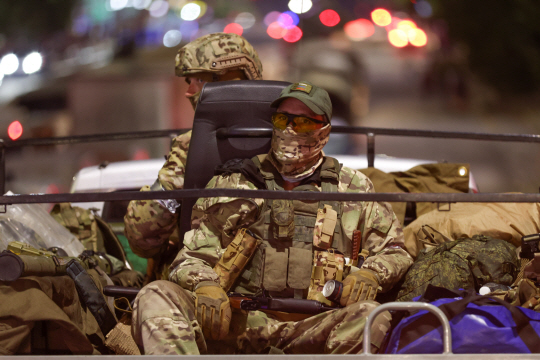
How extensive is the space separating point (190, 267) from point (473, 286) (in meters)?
1.36

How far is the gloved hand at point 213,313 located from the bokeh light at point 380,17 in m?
10.3

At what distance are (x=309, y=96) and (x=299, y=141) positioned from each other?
24 centimetres

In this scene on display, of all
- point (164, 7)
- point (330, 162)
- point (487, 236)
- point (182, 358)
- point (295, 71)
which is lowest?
point (182, 358)

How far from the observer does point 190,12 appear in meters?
14.5

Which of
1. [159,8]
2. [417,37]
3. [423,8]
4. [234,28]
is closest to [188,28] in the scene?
[159,8]

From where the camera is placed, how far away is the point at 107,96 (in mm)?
15086

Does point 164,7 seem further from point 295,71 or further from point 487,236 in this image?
point 487,236

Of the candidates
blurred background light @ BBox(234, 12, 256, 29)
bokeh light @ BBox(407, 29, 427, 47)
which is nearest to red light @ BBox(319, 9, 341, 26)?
blurred background light @ BBox(234, 12, 256, 29)

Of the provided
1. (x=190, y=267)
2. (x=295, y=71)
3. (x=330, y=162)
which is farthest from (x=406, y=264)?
(x=295, y=71)

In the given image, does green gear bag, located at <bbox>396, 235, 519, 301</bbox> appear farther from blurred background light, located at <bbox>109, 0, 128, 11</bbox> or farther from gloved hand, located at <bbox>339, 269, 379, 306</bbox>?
blurred background light, located at <bbox>109, 0, 128, 11</bbox>

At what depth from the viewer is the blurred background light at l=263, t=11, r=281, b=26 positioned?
39.6 feet

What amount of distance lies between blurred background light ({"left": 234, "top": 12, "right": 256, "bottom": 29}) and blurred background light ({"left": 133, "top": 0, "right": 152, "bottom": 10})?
114 inches

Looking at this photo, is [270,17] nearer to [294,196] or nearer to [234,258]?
[234,258]

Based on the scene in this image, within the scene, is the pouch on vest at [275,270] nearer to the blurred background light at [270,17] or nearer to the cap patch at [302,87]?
the cap patch at [302,87]
